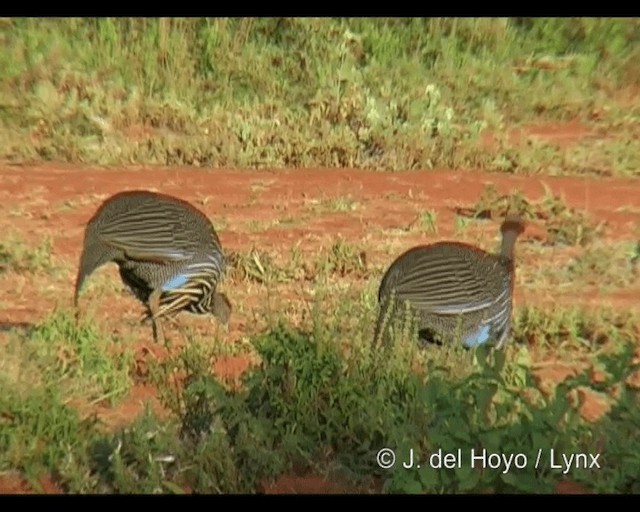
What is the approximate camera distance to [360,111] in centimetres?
646

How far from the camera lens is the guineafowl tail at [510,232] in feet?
21.1

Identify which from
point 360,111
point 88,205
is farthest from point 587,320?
point 88,205

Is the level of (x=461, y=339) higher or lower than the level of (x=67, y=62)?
lower

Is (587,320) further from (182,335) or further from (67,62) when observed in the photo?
(67,62)

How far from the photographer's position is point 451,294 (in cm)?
618

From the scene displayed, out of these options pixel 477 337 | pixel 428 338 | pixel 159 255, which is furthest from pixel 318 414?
pixel 159 255

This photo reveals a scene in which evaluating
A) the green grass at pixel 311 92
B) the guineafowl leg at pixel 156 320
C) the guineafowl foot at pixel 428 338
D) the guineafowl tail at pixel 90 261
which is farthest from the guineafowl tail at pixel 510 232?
the guineafowl tail at pixel 90 261

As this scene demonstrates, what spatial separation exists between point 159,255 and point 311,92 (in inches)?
35.3

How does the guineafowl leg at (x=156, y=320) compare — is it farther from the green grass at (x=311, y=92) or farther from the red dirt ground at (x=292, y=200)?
the green grass at (x=311, y=92)

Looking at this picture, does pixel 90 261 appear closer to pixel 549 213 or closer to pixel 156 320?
pixel 156 320

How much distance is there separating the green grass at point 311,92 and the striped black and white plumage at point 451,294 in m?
0.48

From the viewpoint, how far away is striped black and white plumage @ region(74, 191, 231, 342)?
6348mm
